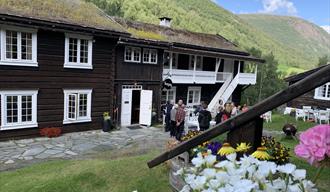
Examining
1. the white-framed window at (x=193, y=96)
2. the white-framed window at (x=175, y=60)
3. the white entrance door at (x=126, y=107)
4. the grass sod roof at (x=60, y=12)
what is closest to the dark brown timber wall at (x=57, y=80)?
the grass sod roof at (x=60, y=12)

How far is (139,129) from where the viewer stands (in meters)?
16.2

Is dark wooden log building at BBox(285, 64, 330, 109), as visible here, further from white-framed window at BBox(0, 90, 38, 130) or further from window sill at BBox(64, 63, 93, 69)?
white-framed window at BBox(0, 90, 38, 130)

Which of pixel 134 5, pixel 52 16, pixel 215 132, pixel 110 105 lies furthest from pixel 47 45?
pixel 134 5

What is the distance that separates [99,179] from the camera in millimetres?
6523

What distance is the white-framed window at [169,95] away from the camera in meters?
20.8

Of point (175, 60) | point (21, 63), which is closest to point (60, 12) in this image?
point (21, 63)

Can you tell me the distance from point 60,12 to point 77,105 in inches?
180

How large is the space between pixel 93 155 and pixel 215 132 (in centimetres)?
946

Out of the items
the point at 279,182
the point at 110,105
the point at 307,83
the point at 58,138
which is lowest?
the point at 58,138

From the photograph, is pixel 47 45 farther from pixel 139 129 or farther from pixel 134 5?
pixel 134 5

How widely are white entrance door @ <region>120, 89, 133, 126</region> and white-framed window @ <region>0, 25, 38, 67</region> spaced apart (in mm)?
5334

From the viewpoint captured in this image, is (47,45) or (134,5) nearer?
(47,45)

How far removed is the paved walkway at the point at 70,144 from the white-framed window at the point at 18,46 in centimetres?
344

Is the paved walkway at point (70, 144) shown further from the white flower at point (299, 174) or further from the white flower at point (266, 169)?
the white flower at point (299, 174)
